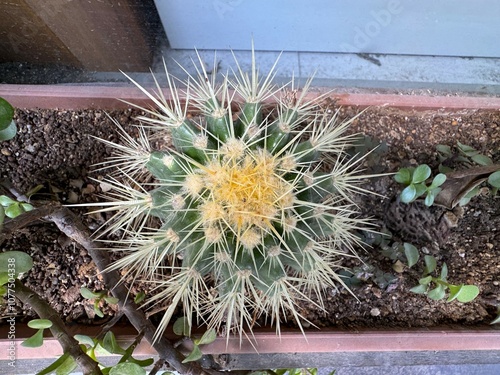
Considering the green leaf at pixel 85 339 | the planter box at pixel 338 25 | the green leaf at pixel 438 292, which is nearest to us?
the green leaf at pixel 85 339

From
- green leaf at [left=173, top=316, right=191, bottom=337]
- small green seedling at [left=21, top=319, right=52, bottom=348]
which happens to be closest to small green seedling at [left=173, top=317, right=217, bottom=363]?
green leaf at [left=173, top=316, right=191, bottom=337]

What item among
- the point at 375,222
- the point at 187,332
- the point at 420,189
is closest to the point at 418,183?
the point at 420,189

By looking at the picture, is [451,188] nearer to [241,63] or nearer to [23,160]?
[241,63]

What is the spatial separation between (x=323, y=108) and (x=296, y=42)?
17.8 inches

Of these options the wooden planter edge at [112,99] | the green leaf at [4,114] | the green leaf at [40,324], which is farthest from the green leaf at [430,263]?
the green leaf at [4,114]

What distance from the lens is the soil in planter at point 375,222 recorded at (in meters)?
0.99

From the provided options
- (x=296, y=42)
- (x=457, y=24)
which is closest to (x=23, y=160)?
(x=296, y=42)

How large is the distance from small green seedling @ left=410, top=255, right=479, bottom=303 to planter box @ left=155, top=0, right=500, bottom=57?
744mm

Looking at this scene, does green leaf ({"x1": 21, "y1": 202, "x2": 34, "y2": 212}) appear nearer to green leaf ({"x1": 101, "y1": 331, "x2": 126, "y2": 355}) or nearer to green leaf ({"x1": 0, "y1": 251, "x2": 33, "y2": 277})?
green leaf ({"x1": 0, "y1": 251, "x2": 33, "y2": 277})

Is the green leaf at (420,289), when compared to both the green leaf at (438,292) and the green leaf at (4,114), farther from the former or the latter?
the green leaf at (4,114)

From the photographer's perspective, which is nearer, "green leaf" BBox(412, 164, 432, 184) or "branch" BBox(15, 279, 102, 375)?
"branch" BBox(15, 279, 102, 375)

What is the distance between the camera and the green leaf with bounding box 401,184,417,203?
37.3 inches

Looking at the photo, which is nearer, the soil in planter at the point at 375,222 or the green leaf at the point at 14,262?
the green leaf at the point at 14,262

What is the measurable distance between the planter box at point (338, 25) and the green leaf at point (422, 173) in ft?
1.96
